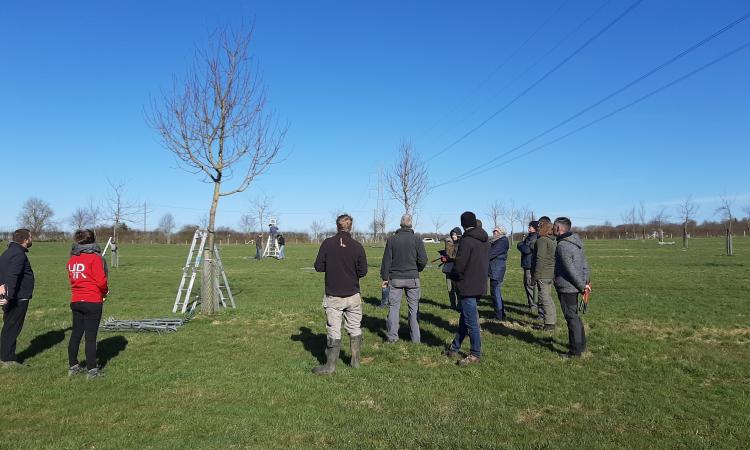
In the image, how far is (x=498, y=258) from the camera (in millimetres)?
10406

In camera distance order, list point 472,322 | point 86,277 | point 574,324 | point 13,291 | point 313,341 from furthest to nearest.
→ point 313,341 < point 574,324 < point 472,322 < point 13,291 < point 86,277

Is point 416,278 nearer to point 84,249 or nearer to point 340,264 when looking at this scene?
point 340,264

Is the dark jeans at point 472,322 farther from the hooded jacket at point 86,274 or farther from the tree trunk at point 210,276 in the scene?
the tree trunk at point 210,276

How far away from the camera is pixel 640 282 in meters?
16.0

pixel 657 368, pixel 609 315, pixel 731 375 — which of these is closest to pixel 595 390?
pixel 657 368

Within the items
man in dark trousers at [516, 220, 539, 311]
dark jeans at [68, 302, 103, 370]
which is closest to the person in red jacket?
dark jeans at [68, 302, 103, 370]

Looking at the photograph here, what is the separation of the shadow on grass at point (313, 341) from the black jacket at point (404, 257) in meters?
1.44

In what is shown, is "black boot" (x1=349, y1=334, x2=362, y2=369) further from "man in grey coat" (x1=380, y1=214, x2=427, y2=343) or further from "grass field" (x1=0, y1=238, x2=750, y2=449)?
"man in grey coat" (x1=380, y1=214, x2=427, y2=343)

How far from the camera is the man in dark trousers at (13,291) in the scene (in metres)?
6.55

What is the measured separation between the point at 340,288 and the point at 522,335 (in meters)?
3.63

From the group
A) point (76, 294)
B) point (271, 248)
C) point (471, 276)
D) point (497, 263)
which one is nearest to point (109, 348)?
point (76, 294)

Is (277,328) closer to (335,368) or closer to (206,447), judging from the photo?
(335,368)

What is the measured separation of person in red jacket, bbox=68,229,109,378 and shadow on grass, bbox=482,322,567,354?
598cm

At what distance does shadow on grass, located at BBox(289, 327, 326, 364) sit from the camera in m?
7.29
